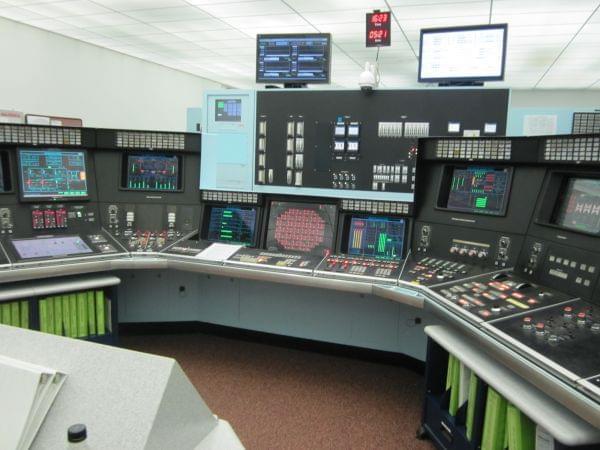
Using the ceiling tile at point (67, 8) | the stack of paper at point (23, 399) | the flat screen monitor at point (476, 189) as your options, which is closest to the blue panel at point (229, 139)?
the flat screen monitor at point (476, 189)

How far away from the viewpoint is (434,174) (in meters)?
2.58

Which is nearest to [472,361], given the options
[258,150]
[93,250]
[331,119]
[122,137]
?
[331,119]

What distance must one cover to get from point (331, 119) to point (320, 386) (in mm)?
1498

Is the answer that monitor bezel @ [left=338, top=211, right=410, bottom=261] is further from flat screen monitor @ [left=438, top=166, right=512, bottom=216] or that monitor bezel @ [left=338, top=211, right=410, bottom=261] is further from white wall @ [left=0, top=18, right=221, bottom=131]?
white wall @ [left=0, top=18, right=221, bottom=131]

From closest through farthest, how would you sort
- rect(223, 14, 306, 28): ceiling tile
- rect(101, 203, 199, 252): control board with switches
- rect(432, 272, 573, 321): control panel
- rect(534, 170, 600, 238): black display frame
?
rect(432, 272, 573, 321): control panel < rect(534, 170, 600, 238): black display frame < rect(101, 203, 199, 252): control board with switches < rect(223, 14, 306, 28): ceiling tile

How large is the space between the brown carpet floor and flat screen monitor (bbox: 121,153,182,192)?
3.44ft

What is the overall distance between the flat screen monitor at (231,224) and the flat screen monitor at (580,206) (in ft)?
5.47

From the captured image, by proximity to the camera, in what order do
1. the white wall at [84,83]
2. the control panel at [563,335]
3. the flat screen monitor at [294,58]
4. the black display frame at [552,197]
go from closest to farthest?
the control panel at [563,335] < the black display frame at [552,197] < the flat screen monitor at [294,58] < the white wall at [84,83]

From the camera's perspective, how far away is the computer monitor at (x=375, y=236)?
2650mm

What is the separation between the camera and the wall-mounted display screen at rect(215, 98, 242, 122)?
290 cm

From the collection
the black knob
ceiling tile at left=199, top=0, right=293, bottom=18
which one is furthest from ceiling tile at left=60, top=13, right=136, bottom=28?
the black knob

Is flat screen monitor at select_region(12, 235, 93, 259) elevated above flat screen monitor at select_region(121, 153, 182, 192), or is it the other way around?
flat screen monitor at select_region(121, 153, 182, 192)

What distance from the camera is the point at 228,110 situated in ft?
9.59

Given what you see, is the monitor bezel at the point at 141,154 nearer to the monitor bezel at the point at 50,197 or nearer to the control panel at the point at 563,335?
the monitor bezel at the point at 50,197
